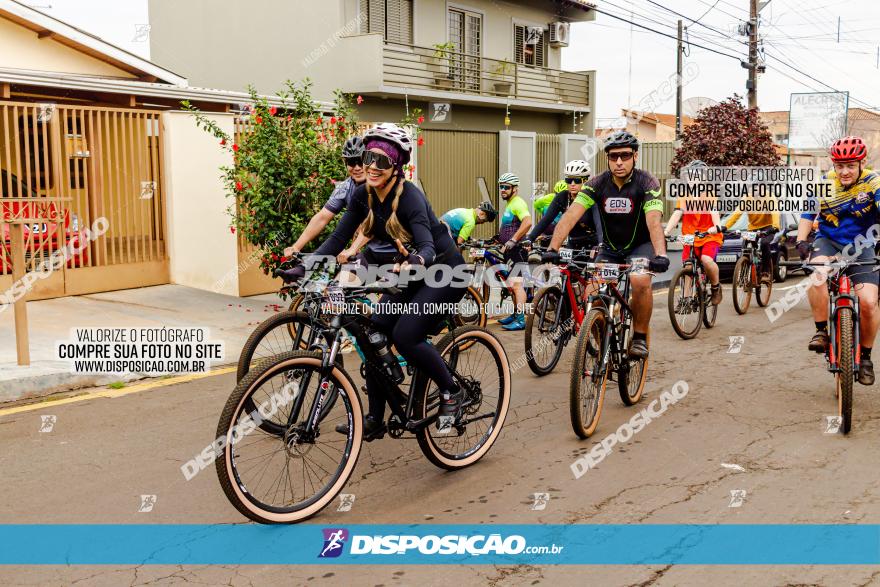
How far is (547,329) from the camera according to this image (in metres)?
8.34

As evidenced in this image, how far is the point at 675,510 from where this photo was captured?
4828 mm

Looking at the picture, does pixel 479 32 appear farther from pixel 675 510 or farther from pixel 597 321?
pixel 675 510

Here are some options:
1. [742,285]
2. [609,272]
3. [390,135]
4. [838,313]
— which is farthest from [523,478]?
[742,285]

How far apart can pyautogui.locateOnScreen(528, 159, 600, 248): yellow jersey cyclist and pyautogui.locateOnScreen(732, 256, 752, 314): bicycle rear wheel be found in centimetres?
330

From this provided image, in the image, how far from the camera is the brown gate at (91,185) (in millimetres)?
10953

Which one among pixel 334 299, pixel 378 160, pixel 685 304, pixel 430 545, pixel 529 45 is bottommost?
pixel 430 545

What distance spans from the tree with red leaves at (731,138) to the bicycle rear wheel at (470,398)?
61.5ft

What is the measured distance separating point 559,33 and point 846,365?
23.3 metres

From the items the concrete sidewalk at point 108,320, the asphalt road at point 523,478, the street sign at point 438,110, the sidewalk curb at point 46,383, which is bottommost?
the asphalt road at point 523,478

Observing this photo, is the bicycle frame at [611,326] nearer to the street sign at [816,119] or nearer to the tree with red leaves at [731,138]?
the tree with red leaves at [731,138]

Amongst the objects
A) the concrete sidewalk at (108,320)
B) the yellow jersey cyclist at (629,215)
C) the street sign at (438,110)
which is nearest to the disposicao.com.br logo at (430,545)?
the yellow jersey cyclist at (629,215)

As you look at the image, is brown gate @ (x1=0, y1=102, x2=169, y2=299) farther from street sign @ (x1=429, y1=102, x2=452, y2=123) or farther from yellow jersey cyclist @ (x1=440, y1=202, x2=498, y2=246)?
street sign @ (x1=429, y1=102, x2=452, y2=123)

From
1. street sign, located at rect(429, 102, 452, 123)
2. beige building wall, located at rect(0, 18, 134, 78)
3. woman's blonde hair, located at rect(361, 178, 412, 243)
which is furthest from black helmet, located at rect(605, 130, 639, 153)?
street sign, located at rect(429, 102, 452, 123)

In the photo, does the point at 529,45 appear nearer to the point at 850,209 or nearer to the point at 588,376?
the point at 850,209
